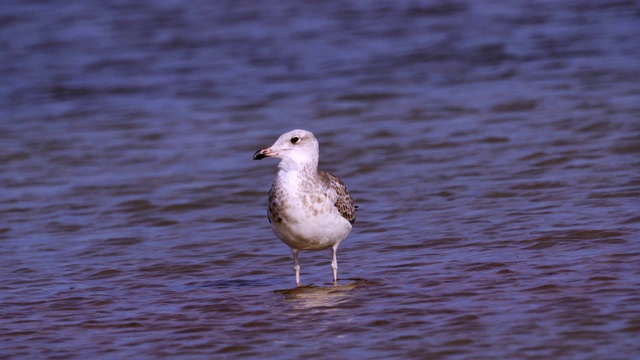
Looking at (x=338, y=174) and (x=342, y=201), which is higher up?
(x=342, y=201)

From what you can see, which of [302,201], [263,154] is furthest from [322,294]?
[263,154]

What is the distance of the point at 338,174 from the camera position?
13.9m

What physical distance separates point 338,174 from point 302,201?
15.4 ft

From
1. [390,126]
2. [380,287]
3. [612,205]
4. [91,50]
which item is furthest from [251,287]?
[91,50]

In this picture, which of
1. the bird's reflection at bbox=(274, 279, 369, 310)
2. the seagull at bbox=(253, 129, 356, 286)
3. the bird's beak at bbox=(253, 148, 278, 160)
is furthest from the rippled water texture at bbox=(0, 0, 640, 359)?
the bird's beak at bbox=(253, 148, 278, 160)

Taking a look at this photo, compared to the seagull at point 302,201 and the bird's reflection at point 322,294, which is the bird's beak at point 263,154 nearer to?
the seagull at point 302,201

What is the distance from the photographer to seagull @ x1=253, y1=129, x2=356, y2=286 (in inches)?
361

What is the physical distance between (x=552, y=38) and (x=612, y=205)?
9.50m

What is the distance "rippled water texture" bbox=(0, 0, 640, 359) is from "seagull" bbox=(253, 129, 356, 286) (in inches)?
17.9

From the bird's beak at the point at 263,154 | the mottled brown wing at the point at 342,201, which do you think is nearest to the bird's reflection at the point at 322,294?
the mottled brown wing at the point at 342,201

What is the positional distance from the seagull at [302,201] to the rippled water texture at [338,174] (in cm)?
45

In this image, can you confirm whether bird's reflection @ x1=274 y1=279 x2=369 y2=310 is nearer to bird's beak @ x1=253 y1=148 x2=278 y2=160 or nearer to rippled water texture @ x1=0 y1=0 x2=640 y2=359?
rippled water texture @ x1=0 y1=0 x2=640 y2=359

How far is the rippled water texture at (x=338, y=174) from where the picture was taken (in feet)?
27.2

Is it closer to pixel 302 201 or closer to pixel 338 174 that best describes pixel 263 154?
pixel 302 201
